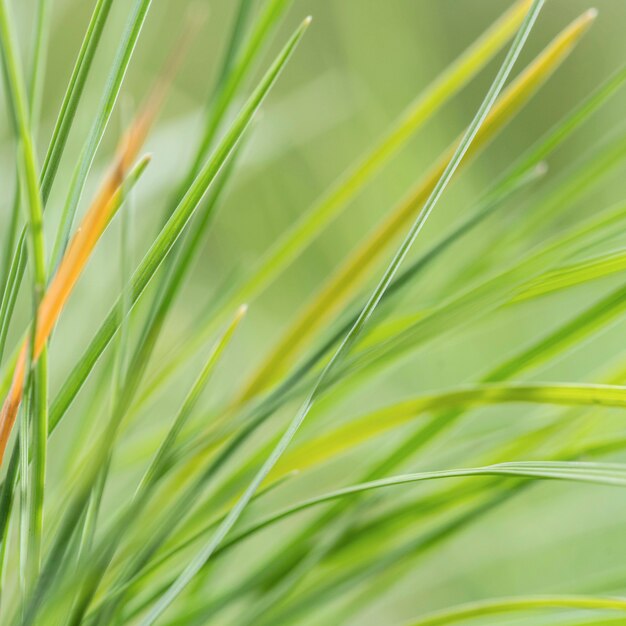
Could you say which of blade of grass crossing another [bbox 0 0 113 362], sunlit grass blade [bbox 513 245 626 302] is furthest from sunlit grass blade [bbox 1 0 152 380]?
sunlit grass blade [bbox 513 245 626 302]

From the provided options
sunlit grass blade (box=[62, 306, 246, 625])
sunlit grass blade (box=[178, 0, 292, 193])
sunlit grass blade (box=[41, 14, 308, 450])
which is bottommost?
sunlit grass blade (box=[62, 306, 246, 625])

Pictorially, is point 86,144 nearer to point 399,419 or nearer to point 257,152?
point 399,419

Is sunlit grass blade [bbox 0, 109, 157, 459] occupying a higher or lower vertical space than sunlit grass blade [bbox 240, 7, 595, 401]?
lower

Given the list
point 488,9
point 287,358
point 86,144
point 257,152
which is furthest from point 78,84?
point 488,9

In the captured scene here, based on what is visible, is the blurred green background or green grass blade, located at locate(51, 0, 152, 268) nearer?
green grass blade, located at locate(51, 0, 152, 268)

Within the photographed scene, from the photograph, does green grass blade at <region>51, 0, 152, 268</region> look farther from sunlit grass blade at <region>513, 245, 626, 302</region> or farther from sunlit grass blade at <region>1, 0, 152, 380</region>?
sunlit grass blade at <region>513, 245, 626, 302</region>

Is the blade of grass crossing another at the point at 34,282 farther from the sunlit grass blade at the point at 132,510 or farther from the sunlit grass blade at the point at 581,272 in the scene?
the sunlit grass blade at the point at 581,272

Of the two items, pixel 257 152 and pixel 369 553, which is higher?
pixel 257 152

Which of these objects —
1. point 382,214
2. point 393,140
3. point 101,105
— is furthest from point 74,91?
point 382,214
